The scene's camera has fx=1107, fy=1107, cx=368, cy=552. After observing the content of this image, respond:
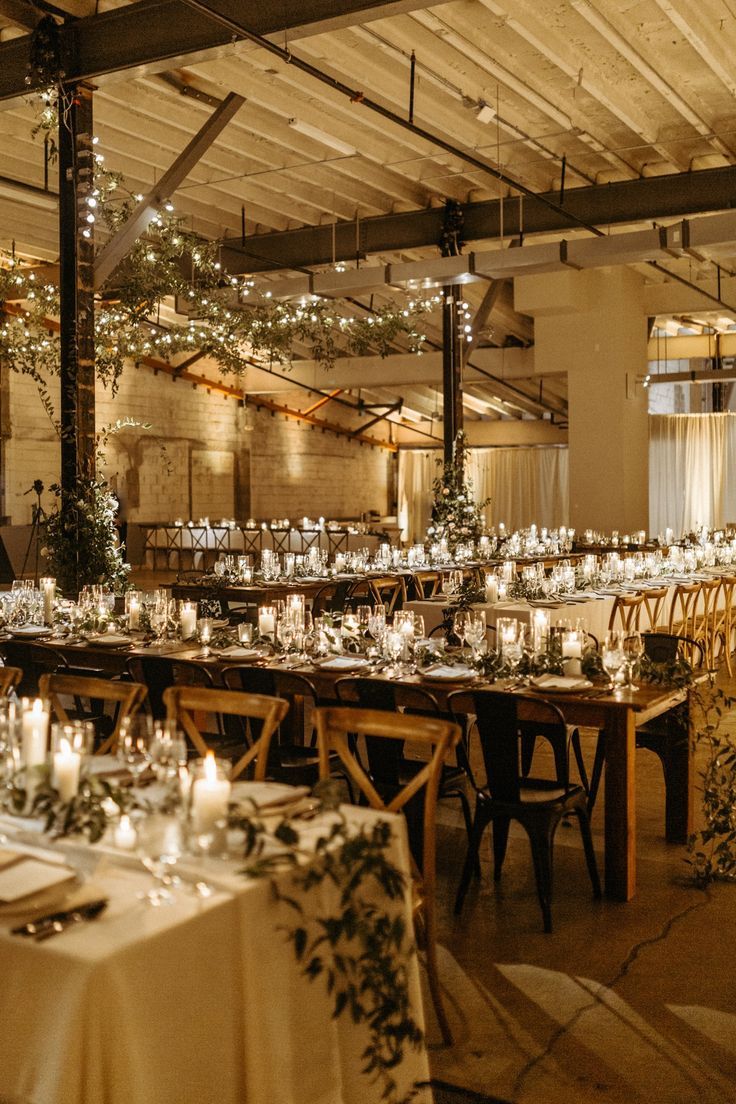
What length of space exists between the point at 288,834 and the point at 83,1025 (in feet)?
1.92

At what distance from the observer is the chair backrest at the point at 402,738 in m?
3.07

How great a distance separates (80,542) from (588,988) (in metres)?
5.20

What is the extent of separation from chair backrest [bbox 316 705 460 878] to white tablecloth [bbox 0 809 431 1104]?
83cm

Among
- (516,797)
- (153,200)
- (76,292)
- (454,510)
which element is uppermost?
(153,200)

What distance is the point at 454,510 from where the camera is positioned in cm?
1265

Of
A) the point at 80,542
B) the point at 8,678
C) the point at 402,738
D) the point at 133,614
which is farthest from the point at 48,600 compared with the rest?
the point at 402,738

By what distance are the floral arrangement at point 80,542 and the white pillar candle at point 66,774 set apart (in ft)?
17.2

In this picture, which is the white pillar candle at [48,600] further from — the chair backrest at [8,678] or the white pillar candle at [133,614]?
the chair backrest at [8,678]

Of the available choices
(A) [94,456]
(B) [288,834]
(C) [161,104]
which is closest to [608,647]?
(B) [288,834]

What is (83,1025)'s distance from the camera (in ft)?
6.16

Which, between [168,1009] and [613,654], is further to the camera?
[613,654]

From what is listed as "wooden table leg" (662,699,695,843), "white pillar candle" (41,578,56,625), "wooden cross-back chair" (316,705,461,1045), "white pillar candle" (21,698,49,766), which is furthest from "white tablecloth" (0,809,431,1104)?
"white pillar candle" (41,578,56,625)

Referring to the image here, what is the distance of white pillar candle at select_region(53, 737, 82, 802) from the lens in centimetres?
251

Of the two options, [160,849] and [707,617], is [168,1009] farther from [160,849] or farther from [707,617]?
[707,617]
